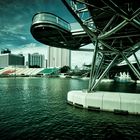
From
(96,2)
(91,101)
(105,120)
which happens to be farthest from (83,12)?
(105,120)

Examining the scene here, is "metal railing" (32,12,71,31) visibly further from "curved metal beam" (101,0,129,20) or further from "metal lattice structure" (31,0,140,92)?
"curved metal beam" (101,0,129,20)

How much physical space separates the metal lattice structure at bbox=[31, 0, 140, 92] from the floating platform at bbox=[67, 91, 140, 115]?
165 inches

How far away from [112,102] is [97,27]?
15363mm

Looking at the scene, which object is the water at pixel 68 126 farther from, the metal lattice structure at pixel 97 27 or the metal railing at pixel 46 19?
the metal railing at pixel 46 19

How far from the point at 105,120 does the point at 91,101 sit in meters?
5.76

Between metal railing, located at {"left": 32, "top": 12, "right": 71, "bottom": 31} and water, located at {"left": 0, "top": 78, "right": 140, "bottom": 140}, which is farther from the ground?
metal railing, located at {"left": 32, "top": 12, "right": 71, "bottom": 31}

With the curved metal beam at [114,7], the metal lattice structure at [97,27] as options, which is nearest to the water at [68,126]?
the metal lattice structure at [97,27]

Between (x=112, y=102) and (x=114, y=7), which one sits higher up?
(x=114, y=7)

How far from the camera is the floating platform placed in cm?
2655

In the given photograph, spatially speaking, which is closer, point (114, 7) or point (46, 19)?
point (114, 7)

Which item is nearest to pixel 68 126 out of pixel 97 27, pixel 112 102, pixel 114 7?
pixel 112 102

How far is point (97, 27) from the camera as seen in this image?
1428 inches

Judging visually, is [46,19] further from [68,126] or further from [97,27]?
[68,126]

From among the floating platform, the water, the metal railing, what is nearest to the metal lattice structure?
the metal railing
